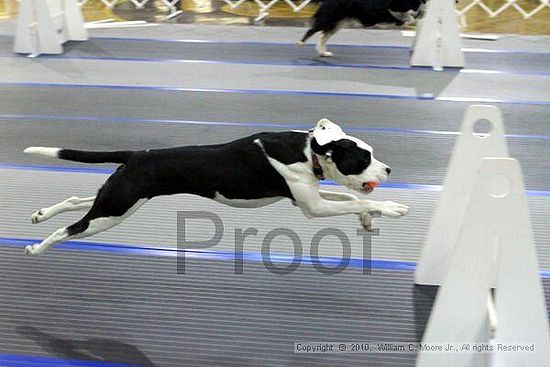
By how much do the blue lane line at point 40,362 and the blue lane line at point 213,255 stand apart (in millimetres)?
771

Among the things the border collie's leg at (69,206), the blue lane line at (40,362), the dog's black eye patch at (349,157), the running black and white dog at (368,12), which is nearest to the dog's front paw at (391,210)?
the dog's black eye patch at (349,157)

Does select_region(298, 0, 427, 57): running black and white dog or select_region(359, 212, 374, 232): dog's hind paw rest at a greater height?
select_region(298, 0, 427, 57): running black and white dog

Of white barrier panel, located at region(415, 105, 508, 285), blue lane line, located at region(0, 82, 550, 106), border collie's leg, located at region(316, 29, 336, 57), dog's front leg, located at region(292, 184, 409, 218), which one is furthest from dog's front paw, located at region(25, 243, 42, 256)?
border collie's leg, located at region(316, 29, 336, 57)

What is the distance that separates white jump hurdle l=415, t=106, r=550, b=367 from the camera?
1.97 m

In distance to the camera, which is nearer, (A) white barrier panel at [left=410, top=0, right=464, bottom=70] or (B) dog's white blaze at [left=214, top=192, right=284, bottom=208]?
(B) dog's white blaze at [left=214, top=192, right=284, bottom=208]

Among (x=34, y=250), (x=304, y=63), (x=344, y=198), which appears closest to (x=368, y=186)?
(x=344, y=198)

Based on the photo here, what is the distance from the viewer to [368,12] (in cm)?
625

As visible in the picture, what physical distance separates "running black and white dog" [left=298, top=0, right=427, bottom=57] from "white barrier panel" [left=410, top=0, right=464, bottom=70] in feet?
0.45

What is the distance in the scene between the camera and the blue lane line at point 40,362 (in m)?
2.32

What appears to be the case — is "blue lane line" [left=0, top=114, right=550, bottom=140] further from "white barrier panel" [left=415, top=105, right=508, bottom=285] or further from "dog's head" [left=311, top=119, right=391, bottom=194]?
"dog's head" [left=311, top=119, right=391, bottom=194]

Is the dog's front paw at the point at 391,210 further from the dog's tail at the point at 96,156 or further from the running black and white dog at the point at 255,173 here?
the dog's tail at the point at 96,156

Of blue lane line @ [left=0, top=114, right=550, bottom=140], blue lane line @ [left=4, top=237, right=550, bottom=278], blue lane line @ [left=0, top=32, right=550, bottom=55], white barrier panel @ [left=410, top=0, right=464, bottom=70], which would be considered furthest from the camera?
blue lane line @ [left=0, top=32, right=550, bottom=55]

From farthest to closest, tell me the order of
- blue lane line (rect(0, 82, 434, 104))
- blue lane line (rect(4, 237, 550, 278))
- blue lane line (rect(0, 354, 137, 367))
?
blue lane line (rect(0, 82, 434, 104)) < blue lane line (rect(4, 237, 550, 278)) < blue lane line (rect(0, 354, 137, 367))

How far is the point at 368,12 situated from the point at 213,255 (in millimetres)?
3781
